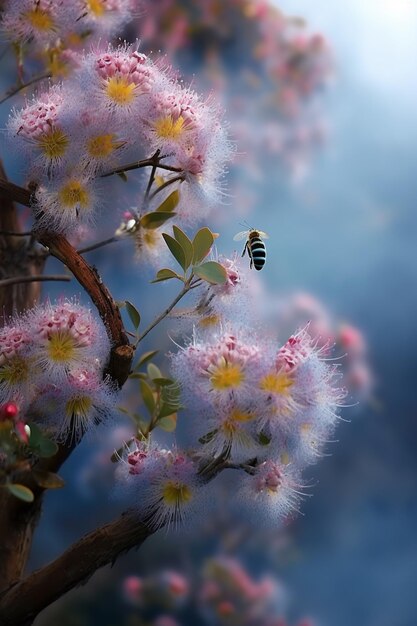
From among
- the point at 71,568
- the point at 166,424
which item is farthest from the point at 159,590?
the point at 166,424

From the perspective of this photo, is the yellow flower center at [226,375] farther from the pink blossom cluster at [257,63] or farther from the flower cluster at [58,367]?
the pink blossom cluster at [257,63]

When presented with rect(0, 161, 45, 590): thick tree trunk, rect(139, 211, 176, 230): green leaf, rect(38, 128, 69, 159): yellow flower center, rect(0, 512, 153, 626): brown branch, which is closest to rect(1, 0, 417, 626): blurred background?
rect(0, 161, 45, 590): thick tree trunk

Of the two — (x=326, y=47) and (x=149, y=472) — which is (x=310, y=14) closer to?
(x=326, y=47)

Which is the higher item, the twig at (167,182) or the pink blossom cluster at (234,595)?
the twig at (167,182)

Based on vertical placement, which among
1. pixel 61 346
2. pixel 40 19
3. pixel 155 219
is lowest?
pixel 61 346

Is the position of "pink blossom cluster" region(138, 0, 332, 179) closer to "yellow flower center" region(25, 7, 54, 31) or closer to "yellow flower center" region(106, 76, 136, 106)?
"yellow flower center" region(25, 7, 54, 31)

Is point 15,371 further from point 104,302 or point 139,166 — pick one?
point 139,166

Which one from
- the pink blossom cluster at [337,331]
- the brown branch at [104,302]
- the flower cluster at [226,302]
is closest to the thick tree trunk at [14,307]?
the brown branch at [104,302]
